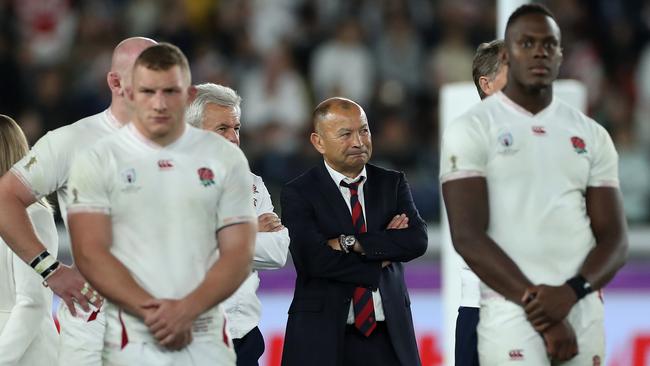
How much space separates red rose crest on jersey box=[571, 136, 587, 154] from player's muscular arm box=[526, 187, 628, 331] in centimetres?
15

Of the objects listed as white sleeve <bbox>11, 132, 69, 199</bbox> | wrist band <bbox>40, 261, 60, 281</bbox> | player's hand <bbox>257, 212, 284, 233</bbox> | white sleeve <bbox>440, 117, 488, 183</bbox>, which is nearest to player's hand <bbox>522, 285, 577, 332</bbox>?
white sleeve <bbox>440, 117, 488, 183</bbox>

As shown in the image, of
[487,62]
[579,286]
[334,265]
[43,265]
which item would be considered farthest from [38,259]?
[487,62]

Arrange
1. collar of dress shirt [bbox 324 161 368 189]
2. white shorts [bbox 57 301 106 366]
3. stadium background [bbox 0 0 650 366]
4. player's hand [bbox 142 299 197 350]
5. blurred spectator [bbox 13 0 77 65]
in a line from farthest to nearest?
blurred spectator [bbox 13 0 77 65], stadium background [bbox 0 0 650 366], collar of dress shirt [bbox 324 161 368 189], white shorts [bbox 57 301 106 366], player's hand [bbox 142 299 197 350]

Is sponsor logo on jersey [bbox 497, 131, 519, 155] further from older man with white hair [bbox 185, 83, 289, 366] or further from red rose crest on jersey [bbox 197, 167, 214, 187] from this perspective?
older man with white hair [bbox 185, 83, 289, 366]

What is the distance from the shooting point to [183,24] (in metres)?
13.1

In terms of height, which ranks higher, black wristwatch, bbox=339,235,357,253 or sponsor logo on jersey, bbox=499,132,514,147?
sponsor logo on jersey, bbox=499,132,514,147

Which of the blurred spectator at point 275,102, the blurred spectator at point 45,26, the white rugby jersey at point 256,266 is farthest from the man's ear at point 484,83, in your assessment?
the blurred spectator at point 45,26

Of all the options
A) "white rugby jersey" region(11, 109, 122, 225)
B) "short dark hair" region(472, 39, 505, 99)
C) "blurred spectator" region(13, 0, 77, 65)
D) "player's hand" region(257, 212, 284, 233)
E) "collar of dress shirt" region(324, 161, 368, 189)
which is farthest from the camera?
"blurred spectator" region(13, 0, 77, 65)

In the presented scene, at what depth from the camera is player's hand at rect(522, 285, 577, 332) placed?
5.02m

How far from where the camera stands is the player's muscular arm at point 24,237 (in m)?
5.66

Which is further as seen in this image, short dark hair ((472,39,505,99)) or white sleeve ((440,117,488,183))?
short dark hair ((472,39,505,99))

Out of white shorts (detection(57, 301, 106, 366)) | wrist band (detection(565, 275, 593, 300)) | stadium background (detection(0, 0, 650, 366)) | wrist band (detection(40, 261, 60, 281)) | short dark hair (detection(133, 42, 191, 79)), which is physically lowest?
white shorts (detection(57, 301, 106, 366))

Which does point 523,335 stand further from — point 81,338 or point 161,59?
point 81,338

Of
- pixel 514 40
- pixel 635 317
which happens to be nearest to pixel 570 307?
pixel 514 40
